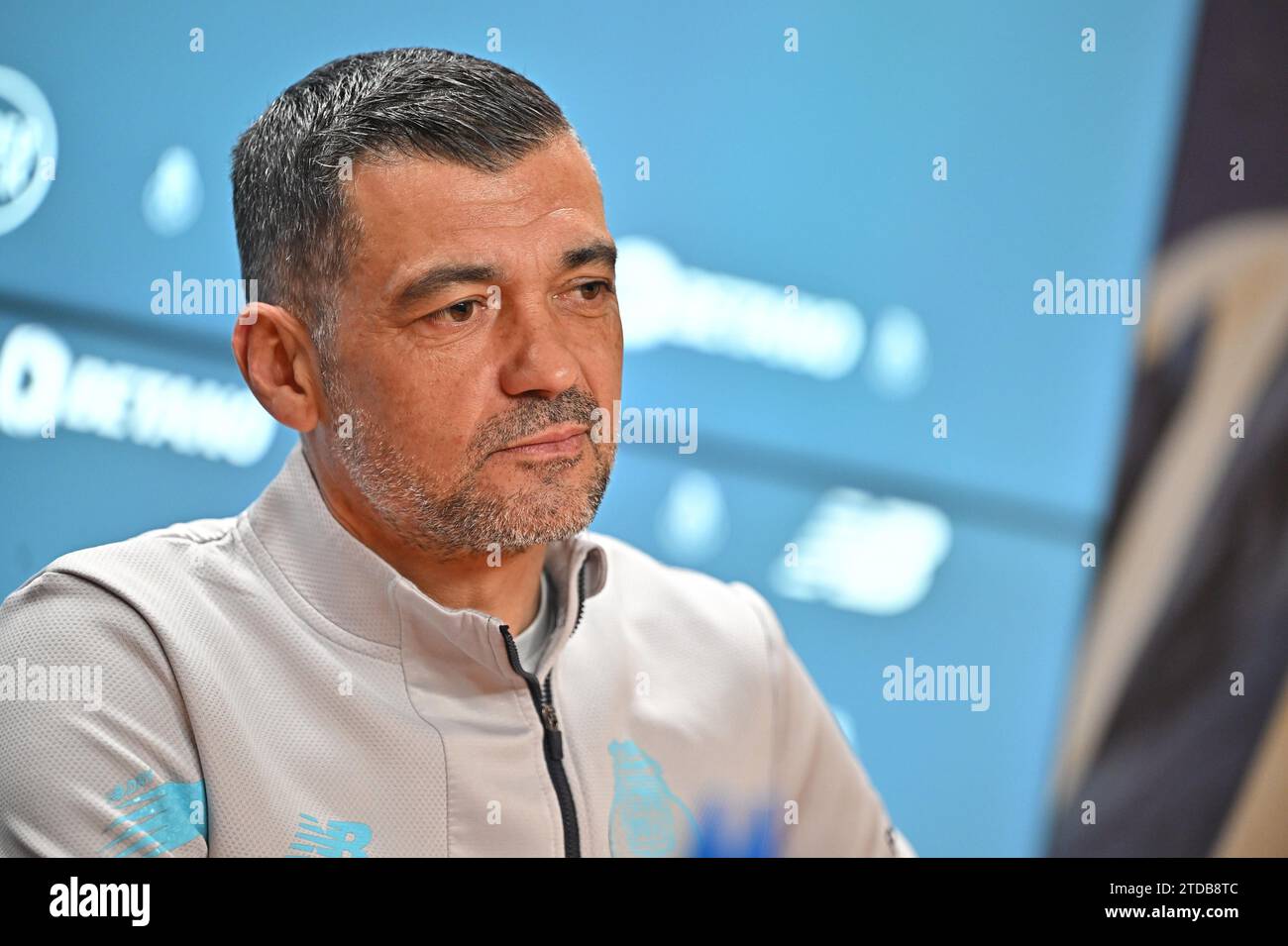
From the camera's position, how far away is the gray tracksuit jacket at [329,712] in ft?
4.59

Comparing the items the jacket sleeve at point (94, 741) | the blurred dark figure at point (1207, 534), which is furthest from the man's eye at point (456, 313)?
the blurred dark figure at point (1207, 534)

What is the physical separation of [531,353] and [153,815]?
25.0 inches

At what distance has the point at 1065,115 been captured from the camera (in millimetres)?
2609

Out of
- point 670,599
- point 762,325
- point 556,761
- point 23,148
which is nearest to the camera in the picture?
point 556,761

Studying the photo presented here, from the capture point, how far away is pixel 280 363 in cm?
168

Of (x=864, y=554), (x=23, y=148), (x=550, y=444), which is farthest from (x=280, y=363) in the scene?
(x=864, y=554)

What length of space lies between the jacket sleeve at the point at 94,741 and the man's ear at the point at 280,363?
1.06 feet

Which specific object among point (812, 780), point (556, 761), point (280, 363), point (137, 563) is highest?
point (280, 363)

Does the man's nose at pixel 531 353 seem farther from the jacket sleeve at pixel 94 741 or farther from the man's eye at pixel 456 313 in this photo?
the jacket sleeve at pixel 94 741

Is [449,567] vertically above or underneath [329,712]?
above

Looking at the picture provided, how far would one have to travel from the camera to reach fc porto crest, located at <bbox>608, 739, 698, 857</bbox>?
1652mm

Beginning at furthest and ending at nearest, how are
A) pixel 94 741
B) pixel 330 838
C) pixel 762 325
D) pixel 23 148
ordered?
pixel 762 325 < pixel 23 148 < pixel 330 838 < pixel 94 741

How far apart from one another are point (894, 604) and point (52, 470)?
1459 millimetres

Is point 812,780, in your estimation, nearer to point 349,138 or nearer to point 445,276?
point 445,276
